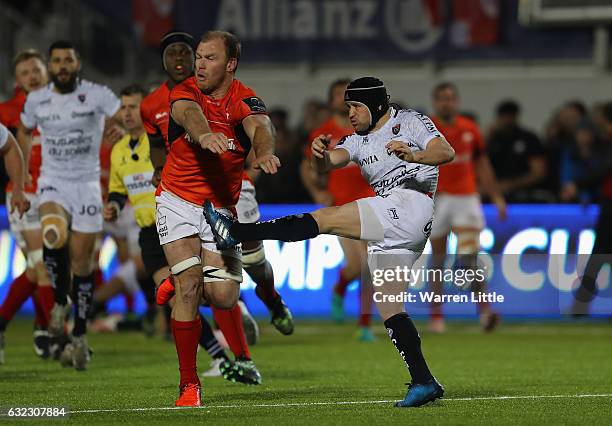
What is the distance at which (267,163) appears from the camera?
8.67 m

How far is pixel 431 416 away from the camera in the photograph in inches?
340

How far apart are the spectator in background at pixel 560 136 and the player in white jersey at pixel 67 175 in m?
8.48

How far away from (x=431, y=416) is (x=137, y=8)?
57.0ft

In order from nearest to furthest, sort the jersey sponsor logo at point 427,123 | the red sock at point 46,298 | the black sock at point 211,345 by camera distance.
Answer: the jersey sponsor logo at point 427,123 < the black sock at point 211,345 < the red sock at point 46,298

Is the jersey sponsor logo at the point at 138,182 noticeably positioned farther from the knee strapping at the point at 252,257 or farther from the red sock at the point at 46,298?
the red sock at the point at 46,298

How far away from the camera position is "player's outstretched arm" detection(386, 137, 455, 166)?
8.77 metres

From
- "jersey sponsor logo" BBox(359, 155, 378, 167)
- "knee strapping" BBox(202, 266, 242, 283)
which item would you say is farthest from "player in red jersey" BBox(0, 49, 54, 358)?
"jersey sponsor logo" BBox(359, 155, 378, 167)

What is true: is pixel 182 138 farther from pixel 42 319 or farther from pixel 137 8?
pixel 137 8

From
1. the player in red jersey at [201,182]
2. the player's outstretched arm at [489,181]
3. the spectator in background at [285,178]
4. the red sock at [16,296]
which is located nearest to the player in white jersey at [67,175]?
the red sock at [16,296]

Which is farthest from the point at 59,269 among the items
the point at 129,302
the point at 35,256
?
the point at 129,302

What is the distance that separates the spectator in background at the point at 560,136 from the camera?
1953cm

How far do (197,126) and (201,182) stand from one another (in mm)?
612

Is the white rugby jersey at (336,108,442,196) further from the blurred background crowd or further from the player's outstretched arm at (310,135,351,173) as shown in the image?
the blurred background crowd

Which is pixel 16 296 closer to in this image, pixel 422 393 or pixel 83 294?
pixel 83 294
